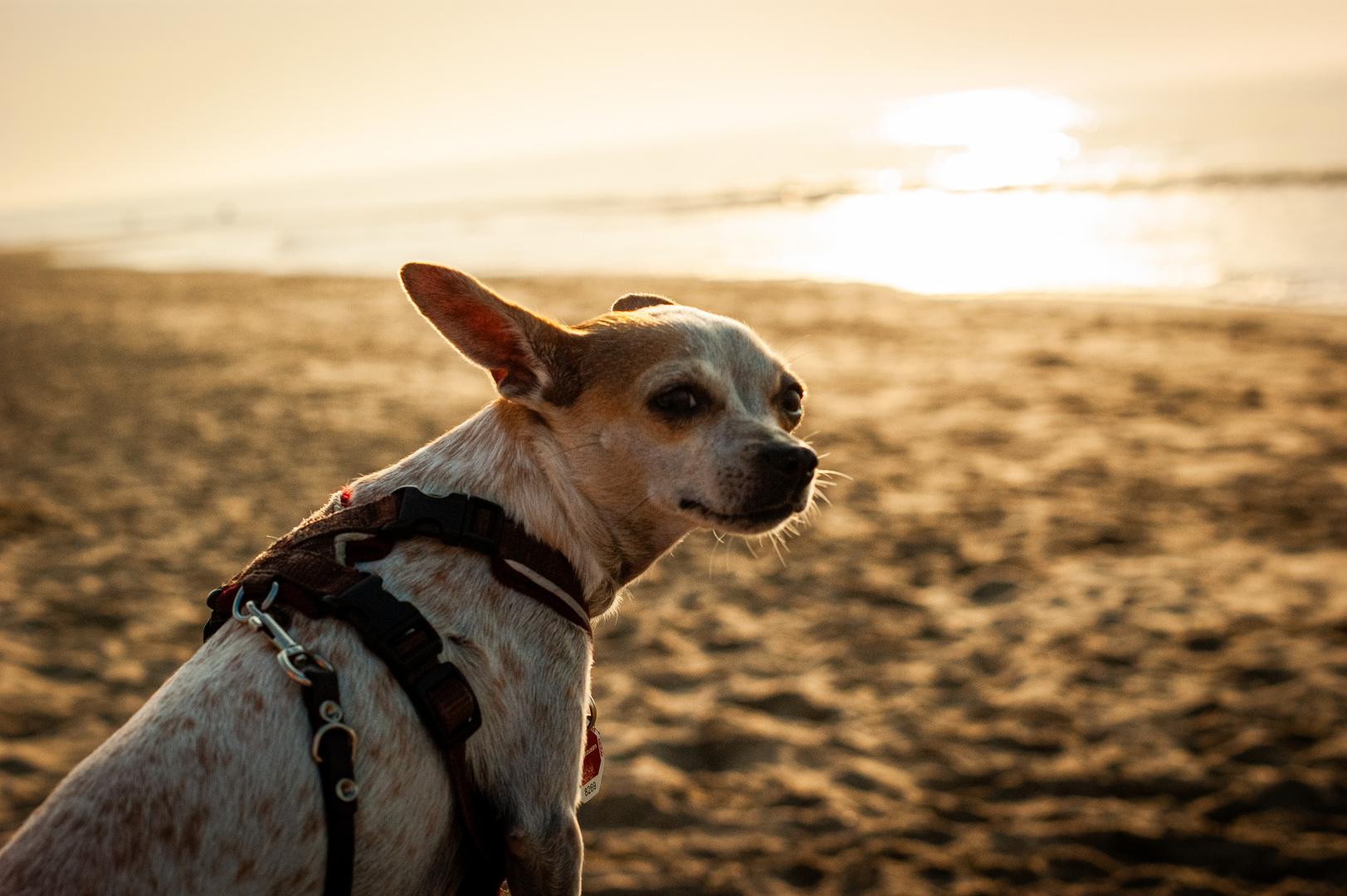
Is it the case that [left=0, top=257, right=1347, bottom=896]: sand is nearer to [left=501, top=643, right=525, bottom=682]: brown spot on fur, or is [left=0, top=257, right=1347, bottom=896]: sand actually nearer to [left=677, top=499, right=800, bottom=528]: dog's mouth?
[left=677, top=499, right=800, bottom=528]: dog's mouth

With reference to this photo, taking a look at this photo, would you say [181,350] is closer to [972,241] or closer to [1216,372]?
[1216,372]

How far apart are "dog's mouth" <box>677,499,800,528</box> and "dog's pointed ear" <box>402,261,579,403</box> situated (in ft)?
1.46

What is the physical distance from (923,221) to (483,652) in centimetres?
3238

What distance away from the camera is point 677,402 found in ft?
8.22

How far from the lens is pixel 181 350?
14.6m

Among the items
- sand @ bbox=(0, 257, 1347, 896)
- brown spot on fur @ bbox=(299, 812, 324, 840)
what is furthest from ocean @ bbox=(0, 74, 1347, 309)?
brown spot on fur @ bbox=(299, 812, 324, 840)

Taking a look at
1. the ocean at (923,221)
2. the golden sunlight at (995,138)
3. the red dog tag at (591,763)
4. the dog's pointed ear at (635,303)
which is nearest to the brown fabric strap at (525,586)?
A: the red dog tag at (591,763)

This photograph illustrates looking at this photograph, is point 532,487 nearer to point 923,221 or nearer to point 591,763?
point 591,763

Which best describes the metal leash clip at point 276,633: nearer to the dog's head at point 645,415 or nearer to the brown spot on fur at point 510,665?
the brown spot on fur at point 510,665

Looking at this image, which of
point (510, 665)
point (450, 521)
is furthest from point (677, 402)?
point (510, 665)

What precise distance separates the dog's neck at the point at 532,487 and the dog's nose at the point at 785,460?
302 millimetres

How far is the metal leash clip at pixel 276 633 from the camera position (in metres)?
1.86

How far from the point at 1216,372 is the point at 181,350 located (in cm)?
1409

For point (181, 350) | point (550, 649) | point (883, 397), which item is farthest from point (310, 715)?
point (181, 350)
